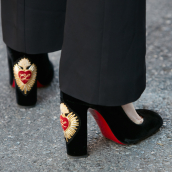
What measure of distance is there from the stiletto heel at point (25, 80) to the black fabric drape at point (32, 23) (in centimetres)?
7

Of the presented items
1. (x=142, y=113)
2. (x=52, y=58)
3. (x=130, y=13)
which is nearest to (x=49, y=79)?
(x=52, y=58)

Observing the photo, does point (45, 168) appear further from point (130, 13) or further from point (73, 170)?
point (130, 13)

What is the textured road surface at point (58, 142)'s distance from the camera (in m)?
0.99

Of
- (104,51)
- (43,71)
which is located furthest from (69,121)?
(43,71)

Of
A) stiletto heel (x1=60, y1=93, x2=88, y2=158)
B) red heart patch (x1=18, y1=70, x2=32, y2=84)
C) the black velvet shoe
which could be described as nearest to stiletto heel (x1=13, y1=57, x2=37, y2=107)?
red heart patch (x1=18, y1=70, x2=32, y2=84)

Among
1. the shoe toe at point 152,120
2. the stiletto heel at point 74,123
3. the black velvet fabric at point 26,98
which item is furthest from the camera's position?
the black velvet fabric at point 26,98

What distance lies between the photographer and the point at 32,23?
49.2 inches

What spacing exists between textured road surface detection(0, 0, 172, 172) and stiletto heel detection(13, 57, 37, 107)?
5 cm

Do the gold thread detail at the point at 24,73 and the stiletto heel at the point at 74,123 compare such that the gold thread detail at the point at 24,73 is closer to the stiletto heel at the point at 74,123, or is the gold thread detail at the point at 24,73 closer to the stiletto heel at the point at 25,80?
the stiletto heel at the point at 25,80

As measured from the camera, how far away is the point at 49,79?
5.29 ft

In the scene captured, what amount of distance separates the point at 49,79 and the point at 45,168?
0.71m

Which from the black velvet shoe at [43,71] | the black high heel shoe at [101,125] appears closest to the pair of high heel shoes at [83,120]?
the black high heel shoe at [101,125]

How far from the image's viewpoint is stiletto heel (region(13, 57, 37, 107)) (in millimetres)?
1310

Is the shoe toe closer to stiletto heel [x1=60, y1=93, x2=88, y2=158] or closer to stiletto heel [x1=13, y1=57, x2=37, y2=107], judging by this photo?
stiletto heel [x1=60, y1=93, x2=88, y2=158]
